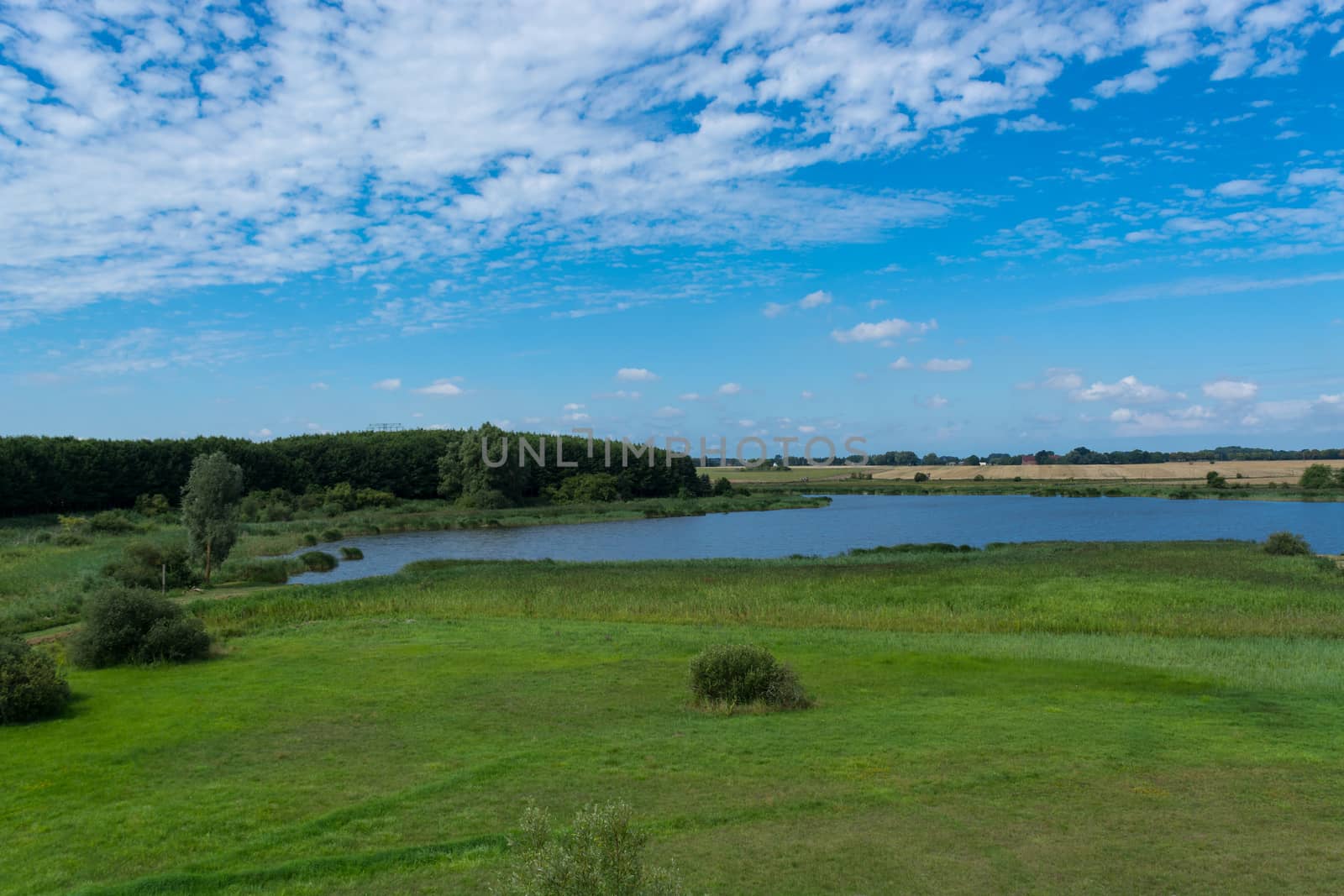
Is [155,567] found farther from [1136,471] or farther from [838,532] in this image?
[1136,471]

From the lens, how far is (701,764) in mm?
10336

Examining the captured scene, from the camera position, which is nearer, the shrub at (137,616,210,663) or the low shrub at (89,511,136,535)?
the shrub at (137,616,210,663)

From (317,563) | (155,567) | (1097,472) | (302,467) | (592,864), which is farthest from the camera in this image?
(1097,472)

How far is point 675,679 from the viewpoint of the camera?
1562 cm

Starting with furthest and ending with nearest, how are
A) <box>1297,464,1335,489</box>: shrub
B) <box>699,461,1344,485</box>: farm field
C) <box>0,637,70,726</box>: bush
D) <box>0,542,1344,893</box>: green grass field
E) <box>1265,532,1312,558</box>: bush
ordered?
<box>699,461,1344,485</box>: farm field, <box>1297,464,1335,489</box>: shrub, <box>1265,532,1312,558</box>: bush, <box>0,637,70,726</box>: bush, <box>0,542,1344,893</box>: green grass field

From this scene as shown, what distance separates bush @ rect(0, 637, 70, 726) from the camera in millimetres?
12117

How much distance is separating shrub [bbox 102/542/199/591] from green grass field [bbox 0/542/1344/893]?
350 inches

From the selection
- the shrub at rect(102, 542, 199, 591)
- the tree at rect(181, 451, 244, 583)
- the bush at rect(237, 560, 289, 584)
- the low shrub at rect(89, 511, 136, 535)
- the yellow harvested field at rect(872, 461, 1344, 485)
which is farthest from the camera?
the yellow harvested field at rect(872, 461, 1344, 485)

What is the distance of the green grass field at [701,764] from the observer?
7438 millimetres

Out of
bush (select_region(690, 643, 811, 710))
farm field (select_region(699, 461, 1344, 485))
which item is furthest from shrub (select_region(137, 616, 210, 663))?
farm field (select_region(699, 461, 1344, 485))

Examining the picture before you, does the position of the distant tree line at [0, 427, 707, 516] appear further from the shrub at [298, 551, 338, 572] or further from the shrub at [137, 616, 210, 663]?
the shrub at [137, 616, 210, 663]

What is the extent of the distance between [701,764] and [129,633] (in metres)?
12.6

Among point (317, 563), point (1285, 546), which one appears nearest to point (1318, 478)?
point (1285, 546)

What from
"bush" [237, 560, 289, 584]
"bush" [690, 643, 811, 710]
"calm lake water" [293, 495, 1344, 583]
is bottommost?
"calm lake water" [293, 495, 1344, 583]
